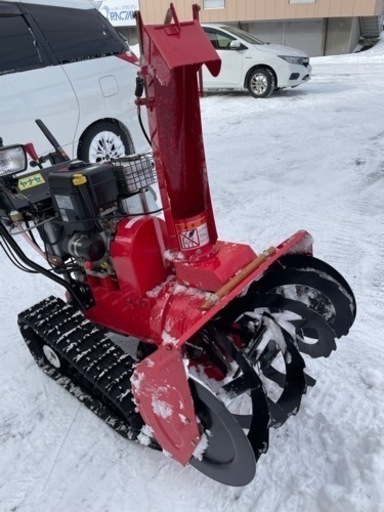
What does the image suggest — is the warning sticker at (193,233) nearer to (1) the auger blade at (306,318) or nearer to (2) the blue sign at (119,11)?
(1) the auger blade at (306,318)

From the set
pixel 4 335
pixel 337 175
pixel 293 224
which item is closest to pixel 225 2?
pixel 337 175

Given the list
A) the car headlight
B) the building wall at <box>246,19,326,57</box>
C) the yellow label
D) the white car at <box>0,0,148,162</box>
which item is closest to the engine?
the yellow label

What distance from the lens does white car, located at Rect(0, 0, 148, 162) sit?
4.43 metres

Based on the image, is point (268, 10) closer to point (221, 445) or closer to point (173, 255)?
point (173, 255)

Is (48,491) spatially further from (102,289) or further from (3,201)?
(3,201)

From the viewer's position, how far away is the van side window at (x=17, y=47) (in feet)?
14.3

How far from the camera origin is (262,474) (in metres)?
2.11

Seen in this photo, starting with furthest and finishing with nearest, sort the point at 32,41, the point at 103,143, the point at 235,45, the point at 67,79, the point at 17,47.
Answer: the point at 235,45
the point at 103,143
the point at 67,79
the point at 32,41
the point at 17,47

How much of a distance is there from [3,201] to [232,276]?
1.33 metres

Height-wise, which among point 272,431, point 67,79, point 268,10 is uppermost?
point 67,79

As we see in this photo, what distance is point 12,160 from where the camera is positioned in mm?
2365

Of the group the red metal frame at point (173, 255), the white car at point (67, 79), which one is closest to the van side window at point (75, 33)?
the white car at point (67, 79)

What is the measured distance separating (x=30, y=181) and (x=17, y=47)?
2752mm

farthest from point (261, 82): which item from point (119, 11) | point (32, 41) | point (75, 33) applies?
point (119, 11)
